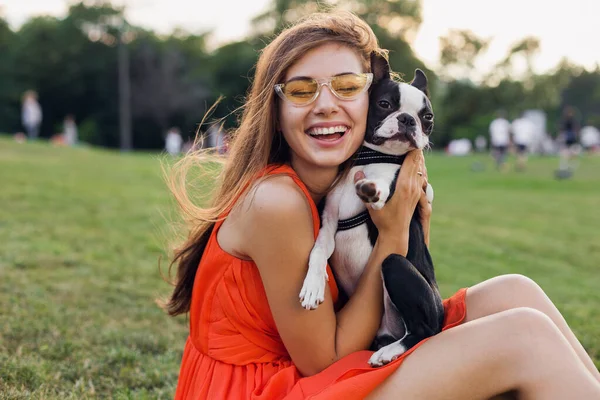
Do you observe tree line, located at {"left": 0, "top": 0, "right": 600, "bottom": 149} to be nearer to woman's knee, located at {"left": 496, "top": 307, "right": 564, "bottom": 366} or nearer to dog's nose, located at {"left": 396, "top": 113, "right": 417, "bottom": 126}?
dog's nose, located at {"left": 396, "top": 113, "right": 417, "bottom": 126}

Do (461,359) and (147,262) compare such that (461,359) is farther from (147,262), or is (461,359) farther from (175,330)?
(147,262)

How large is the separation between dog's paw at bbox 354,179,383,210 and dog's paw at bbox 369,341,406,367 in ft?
1.89

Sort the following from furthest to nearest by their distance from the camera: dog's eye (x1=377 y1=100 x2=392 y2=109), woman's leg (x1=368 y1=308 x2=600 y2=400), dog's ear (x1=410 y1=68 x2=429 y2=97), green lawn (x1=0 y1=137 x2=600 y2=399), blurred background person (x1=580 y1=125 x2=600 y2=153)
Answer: blurred background person (x1=580 y1=125 x2=600 y2=153), green lawn (x1=0 y1=137 x2=600 y2=399), dog's ear (x1=410 y1=68 x2=429 y2=97), dog's eye (x1=377 y1=100 x2=392 y2=109), woman's leg (x1=368 y1=308 x2=600 y2=400)

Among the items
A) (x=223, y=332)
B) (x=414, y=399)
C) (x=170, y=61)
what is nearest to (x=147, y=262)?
(x=223, y=332)

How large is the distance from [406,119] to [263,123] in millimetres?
666

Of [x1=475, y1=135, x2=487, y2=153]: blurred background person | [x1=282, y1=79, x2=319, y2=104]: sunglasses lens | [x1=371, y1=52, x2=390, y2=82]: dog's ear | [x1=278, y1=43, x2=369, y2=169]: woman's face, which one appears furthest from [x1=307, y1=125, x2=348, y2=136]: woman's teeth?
[x1=475, y1=135, x2=487, y2=153]: blurred background person

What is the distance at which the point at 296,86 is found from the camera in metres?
2.42

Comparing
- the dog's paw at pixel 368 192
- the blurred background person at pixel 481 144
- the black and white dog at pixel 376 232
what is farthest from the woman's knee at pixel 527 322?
the blurred background person at pixel 481 144

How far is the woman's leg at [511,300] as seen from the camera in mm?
2557

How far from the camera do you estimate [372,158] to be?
2.65 m

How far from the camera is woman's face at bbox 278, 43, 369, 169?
243cm

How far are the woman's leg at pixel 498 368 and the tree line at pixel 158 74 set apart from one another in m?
42.5

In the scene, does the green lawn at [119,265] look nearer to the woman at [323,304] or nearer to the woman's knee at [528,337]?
the woman at [323,304]

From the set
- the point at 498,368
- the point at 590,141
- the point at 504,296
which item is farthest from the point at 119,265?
the point at 590,141
